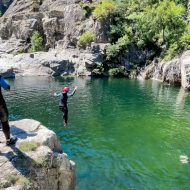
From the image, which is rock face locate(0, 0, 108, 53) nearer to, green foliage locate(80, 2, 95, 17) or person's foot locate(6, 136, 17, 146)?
green foliage locate(80, 2, 95, 17)

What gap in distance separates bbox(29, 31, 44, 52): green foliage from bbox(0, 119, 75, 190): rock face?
81.8 metres

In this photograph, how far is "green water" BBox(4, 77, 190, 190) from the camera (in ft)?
76.0

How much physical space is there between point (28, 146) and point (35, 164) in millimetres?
1169

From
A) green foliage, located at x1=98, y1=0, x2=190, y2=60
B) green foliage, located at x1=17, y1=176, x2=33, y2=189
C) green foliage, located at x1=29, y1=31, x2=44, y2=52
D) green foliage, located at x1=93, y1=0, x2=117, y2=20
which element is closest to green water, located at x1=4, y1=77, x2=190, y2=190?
green foliage, located at x1=17, y1=176, x2=33, y2=189

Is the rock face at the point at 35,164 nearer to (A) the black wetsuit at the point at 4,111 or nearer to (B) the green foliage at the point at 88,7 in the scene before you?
(A) the black wetsuit at the point at 4,111

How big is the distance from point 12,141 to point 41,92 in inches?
1758

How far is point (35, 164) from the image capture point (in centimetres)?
1278

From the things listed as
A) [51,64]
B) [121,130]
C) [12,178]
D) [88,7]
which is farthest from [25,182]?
[88,7]

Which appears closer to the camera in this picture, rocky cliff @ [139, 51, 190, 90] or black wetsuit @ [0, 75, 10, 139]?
black wetsuit @ [0, 75, 10, 139]

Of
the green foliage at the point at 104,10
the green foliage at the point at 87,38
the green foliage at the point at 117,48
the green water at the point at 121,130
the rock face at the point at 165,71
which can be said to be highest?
the green foliage at the point at 104,10

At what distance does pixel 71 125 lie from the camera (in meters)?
36.4

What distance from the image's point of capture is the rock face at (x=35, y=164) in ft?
39.4

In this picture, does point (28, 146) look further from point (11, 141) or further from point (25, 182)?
point (25, 182)

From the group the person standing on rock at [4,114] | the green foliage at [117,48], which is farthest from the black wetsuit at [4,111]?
the green foliage at [117,48]
